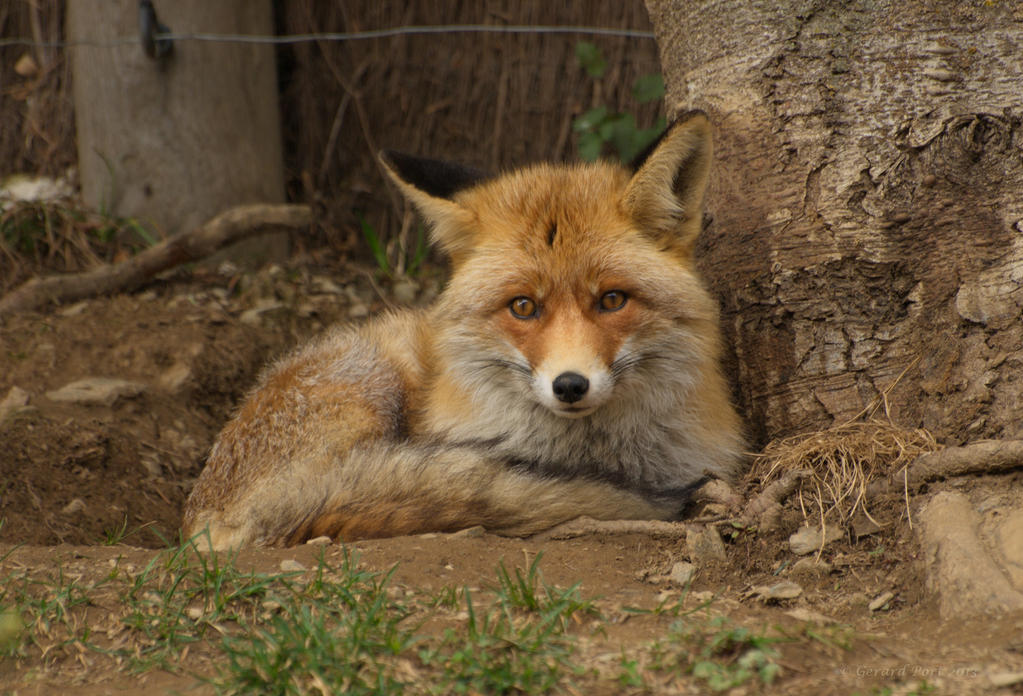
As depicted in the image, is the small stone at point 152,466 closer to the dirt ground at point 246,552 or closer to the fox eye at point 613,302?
the dirt ground at point 246,552

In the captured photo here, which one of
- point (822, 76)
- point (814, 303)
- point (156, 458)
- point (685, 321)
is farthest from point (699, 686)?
point (156, 458)

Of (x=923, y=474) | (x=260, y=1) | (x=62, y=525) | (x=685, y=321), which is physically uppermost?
(x=260, y=1)

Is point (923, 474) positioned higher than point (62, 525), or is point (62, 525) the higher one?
point (923, 474)

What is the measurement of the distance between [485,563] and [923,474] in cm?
136

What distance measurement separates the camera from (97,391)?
4.42 metres

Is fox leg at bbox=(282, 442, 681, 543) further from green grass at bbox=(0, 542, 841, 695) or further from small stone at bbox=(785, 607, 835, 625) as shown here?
small stone at bbox=(785, 607, 835, 625)

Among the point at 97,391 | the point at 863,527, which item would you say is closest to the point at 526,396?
the point at 863,527

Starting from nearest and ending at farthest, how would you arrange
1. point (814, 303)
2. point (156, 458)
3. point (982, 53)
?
point (982, 53) < point (814, 303) < point (156, 458)

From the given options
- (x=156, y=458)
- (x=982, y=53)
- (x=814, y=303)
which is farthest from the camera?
(x=156, y=458)

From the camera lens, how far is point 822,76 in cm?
319

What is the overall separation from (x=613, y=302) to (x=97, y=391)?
2.78m

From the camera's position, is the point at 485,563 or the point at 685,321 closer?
the point at 485,563

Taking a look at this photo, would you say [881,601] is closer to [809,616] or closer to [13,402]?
[809,616]

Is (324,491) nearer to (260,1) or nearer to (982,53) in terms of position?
(982,53)
